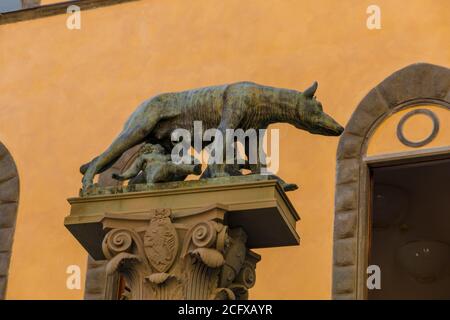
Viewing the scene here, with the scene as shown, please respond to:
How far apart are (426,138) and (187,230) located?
11.4 feet

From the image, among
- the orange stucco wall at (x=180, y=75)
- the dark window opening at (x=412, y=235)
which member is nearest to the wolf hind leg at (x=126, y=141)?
the orange stucco wall at (x=180, y=75)

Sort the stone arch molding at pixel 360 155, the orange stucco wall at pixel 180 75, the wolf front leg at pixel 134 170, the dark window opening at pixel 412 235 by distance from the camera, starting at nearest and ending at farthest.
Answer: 1. the wolf front leg at pixel 134 170
2. the stone arch molding at pixel 360 155
3. the orange stucco wall at pixel 180 75
4. the dark window opening at pixel 412 235

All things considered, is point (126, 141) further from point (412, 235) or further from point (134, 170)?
point (412, 235)

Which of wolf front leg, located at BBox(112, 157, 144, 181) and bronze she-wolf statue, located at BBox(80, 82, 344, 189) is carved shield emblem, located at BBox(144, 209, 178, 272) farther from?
bronze she-wolf statue, located at BBox(80, 82, 344, 189)

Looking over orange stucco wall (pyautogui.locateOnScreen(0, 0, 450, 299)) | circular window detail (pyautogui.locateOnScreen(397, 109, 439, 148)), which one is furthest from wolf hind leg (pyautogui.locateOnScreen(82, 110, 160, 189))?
circular window detail (pyautogui.locateOnScreen(397, 109, 439, 148))

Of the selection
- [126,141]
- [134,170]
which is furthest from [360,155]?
[134,170]

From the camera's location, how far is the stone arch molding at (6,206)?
1042 centimetres

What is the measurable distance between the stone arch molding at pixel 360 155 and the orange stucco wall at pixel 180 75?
0.08m

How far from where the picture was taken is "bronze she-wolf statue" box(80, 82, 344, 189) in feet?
23.6

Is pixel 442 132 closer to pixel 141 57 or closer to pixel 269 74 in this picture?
pixel 269 74

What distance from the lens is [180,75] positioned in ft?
35.3

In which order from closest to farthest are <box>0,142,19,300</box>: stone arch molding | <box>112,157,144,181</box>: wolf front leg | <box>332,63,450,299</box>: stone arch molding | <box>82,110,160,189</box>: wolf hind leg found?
<box>112,157,144,181</box>: wolf front leg → <box>82,110,160,189</box>: wolf hind leg → <box>332,63,450,299</box>: stone arch molding → <box>0,142,19,300</box>: stone arch molding

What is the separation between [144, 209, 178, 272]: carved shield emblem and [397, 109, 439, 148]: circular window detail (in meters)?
3.45

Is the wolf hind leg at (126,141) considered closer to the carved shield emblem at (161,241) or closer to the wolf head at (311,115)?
the carved shield emblem at (161,241)
